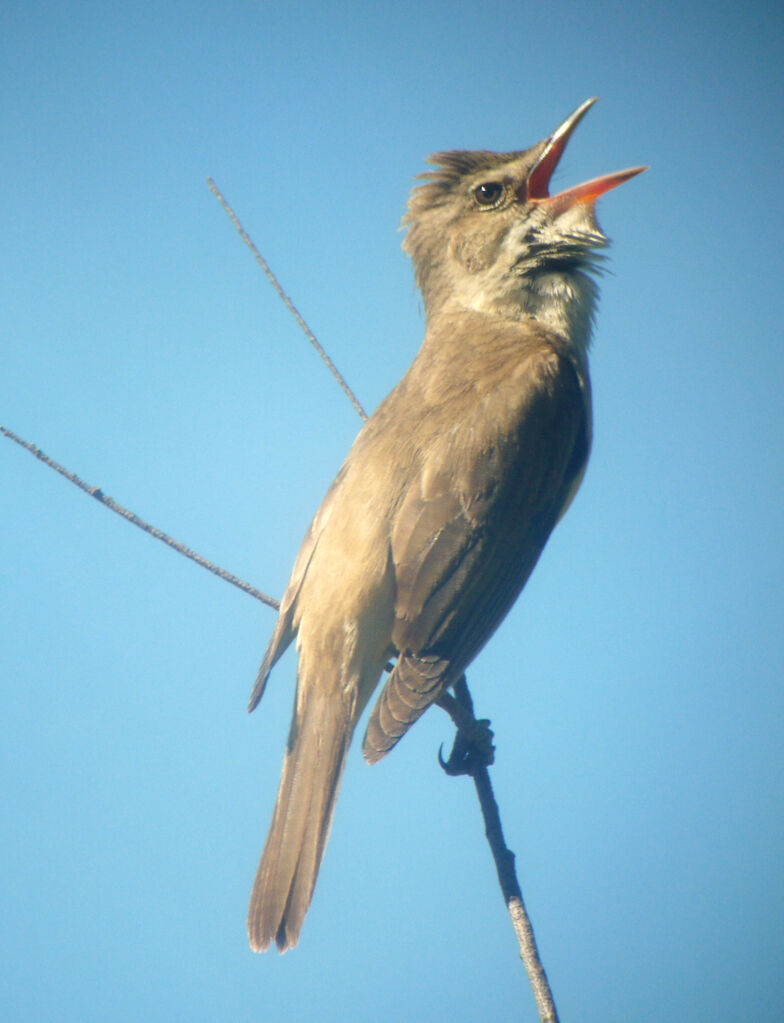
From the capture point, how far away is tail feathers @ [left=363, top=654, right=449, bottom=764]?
2996 mm

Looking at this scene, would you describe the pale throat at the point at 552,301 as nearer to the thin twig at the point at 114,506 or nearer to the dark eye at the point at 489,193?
the dark eye at the point at 489,193

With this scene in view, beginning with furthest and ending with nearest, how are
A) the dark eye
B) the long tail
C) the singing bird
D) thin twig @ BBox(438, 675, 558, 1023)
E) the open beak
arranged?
the dark eye → the open beak → the singing bird → the long tail → thin twig @ BBox(438, 675, 558, 1023)

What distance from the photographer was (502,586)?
11.1 ft

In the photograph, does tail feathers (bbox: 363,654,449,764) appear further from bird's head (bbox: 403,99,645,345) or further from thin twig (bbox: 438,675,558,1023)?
bird's head (bbox: 403,99,645,345)

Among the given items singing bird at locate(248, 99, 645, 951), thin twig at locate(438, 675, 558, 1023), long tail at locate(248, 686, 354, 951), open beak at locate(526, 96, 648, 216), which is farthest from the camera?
open beak at locate(526, 96, 648, 216)

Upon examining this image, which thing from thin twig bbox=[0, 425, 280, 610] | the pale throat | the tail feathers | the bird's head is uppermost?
the bird's head

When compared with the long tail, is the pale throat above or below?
above

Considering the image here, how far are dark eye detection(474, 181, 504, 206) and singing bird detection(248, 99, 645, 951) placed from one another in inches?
7.9

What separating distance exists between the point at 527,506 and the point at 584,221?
54.3 inches

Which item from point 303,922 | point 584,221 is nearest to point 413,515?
point 303,922

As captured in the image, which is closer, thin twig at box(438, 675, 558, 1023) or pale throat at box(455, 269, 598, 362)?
thin twig at box(438, 675, 558, 1023)

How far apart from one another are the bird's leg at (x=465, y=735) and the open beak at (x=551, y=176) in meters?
2.08

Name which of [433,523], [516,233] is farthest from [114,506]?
[516,233]

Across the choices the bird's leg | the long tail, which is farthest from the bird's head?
the long tail
